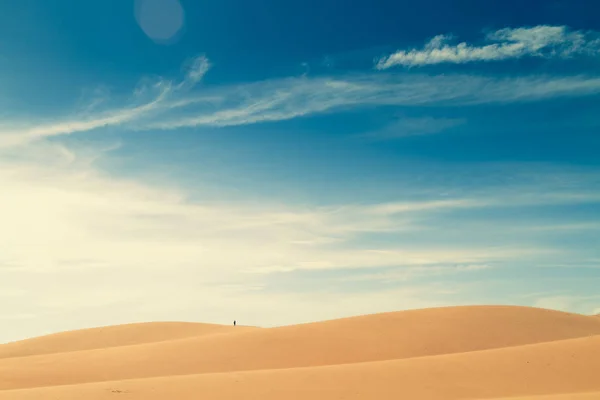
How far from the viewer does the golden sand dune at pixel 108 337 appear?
46.8 meters

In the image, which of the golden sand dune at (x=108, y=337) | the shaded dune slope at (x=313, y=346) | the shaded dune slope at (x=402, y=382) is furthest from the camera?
the golden sand dune at (x=108, y=337)

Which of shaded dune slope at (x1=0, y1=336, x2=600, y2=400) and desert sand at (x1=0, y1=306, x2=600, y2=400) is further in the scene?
desert sand at (x1=0, y1=306, x2=600, y2=400)

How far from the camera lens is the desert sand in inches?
710

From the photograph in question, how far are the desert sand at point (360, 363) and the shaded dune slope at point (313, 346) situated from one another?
59mm

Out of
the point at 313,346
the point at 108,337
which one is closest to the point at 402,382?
the point at 313,346

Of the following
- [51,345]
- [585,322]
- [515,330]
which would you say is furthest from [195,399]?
[51,345]

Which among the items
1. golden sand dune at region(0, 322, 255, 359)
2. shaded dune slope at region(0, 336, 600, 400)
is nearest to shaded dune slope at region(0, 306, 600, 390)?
shaded dune slope at region(0, 336, 600, 400)

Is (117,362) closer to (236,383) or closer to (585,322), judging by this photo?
(236,383)

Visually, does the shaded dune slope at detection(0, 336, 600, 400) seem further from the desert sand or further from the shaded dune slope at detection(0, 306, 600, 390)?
the shaded dune slope at detection(0, 306, 600, 390)

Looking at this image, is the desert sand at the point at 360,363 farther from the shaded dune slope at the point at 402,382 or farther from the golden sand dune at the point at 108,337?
the golden sand dune at the point at 108,337

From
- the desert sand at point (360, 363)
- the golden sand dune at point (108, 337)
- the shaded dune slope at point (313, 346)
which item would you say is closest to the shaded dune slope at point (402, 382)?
the desert sand at point (360, 363)

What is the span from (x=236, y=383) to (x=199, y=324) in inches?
1467

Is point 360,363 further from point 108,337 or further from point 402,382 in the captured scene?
point 108,337

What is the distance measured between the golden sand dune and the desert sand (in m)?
3.06
